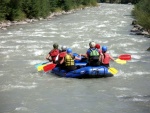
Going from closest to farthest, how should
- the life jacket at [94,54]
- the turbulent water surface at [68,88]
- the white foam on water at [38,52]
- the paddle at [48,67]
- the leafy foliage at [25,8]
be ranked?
1. the turbulent water surface at [68,88]
2. the life jacket at [94,54]
3. the paddle at [48,67]
4. the white foam on water at [38,52]
5. the leafy foliage at [25,8]

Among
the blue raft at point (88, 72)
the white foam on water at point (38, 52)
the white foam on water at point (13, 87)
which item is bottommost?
the white foam on water at point (38, 52)

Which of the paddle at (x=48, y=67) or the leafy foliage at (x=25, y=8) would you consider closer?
the paddle at (x=48, y=67)

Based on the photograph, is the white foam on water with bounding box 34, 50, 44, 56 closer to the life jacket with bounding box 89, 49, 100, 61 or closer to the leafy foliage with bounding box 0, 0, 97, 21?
the life jacket with bounding box 89, 49, 100, 61

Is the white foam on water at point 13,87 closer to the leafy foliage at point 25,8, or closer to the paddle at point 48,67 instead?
the paddle at point 48,67

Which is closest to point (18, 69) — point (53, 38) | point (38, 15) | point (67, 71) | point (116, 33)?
point (67, 71)

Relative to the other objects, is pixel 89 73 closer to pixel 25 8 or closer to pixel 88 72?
pixel 88 72

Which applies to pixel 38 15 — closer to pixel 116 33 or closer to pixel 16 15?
pixel 16 15

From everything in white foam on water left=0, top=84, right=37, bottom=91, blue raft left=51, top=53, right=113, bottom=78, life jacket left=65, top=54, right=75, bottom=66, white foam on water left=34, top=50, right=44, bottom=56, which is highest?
life jacket left=65, top=54, right=75, bottom=66

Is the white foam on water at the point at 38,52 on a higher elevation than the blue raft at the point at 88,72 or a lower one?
lower

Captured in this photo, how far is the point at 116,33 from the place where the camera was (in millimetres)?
23703

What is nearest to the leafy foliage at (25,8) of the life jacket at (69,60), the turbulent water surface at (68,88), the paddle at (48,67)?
the turbulent water surface at (68,88)

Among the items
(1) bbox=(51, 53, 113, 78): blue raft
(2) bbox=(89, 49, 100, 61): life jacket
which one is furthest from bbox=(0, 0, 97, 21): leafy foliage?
(2) bbox=(89, 49, 100, 61): life jacket

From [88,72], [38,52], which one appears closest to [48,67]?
[88,72]

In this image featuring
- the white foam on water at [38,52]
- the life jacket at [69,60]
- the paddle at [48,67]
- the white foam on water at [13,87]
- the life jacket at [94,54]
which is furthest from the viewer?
the white foam on water at [38,52]
